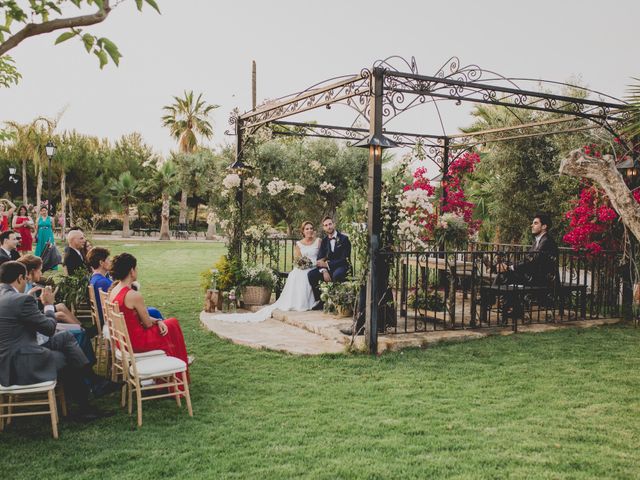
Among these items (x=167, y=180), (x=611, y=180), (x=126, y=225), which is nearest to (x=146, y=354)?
(x=611, y=180)

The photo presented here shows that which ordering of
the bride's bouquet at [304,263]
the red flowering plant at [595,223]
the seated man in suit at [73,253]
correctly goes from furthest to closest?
the bride's bouquet at [304,263], the red flowering plant at [595,223], the seated man in suit at [73,253]

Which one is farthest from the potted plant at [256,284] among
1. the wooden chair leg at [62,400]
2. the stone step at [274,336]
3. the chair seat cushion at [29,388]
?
the chair seat cushion at [29,388]

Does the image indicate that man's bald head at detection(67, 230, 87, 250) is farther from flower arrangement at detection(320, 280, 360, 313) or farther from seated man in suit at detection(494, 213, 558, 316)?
seated man in suit at detection(494, 213, 558, 316)

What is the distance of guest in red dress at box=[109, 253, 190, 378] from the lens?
5051 millimetres

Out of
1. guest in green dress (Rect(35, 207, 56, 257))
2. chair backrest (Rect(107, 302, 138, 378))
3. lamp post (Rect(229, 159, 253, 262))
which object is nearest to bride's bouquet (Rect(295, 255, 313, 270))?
lamp post (Rect(229, 159, 253, 262))

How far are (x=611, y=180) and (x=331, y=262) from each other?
5.97 metres

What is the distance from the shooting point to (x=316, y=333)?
26.8 ft

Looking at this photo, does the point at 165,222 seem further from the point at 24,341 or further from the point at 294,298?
the point at 24,341

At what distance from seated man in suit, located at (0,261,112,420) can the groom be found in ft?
17.6

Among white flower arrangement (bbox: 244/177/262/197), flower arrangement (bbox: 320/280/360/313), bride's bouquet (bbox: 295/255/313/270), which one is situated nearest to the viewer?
flower arrangement (bbox: 320/280/360/313)

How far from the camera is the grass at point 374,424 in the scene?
3836mm

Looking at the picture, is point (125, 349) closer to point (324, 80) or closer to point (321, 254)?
point (324, 80)

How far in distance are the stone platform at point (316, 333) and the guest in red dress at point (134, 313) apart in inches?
85.7

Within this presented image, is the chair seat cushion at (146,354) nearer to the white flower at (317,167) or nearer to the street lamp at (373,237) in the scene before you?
the street lamp at (373,237)
